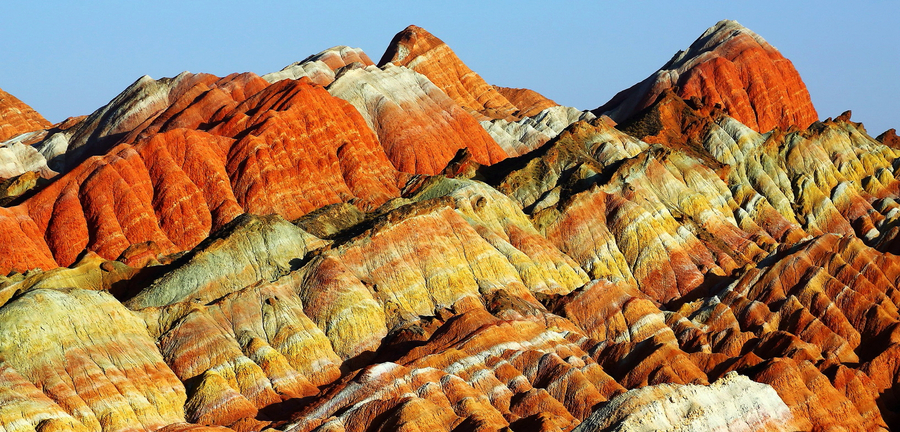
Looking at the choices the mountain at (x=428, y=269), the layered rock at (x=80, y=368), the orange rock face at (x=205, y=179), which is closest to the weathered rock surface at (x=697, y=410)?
the mountain at (x=428, y=269)

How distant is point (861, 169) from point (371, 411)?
9972cm

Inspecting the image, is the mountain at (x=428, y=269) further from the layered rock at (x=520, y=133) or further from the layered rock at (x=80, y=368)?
the layered rock at (x=520, y=133)

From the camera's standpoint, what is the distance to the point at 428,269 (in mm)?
114125

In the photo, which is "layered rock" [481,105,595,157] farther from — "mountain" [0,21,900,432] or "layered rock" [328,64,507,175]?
"layered rock" [328,64,507,175]

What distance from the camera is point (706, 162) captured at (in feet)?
534

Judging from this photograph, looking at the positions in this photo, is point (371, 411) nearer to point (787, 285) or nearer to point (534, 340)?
point (534, 340)

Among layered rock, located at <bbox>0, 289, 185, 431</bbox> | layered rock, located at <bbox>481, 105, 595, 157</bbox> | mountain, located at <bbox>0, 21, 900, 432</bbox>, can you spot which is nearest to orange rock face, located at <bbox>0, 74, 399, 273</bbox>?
mountain, located at <bbox>0, 21, 900, 432</bbox>

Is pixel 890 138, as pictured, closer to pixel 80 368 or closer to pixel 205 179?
pixel 205 179

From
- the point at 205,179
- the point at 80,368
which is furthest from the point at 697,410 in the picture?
the point at 205,179

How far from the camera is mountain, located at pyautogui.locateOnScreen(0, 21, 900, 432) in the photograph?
87.6m

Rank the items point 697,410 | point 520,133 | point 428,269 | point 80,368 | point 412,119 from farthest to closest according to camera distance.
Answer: point 520,133
point 412,119
point 428,269
point 80,368
point 697,410

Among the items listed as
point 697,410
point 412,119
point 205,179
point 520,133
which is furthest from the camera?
point 520,133

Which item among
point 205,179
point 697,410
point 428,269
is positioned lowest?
point 697,410

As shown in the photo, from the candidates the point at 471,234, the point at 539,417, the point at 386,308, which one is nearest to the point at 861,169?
the point at 471,234
